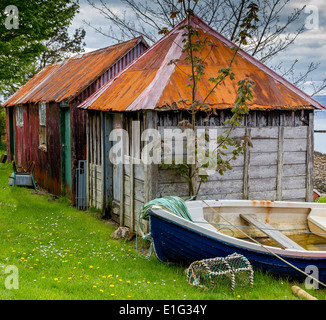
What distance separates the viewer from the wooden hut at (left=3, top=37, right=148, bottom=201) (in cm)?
1319

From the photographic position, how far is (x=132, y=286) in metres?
6.63

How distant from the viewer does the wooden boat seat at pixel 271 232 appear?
762 cm

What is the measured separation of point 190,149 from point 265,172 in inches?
86.2

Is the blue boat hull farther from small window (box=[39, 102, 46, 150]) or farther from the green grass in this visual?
small window (box=[39, 102, 46, 150])

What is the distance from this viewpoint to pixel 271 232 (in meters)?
8.22

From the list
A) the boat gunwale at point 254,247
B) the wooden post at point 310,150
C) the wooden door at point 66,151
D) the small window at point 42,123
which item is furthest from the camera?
the small window at point 42,123

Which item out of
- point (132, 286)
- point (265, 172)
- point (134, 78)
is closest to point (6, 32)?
point (134, 78)

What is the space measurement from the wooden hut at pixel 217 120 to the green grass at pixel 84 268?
4.11ft

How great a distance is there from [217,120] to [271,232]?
2.60 meters

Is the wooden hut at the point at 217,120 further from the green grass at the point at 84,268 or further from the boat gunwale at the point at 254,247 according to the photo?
the boat gunwale at the point at 254,247

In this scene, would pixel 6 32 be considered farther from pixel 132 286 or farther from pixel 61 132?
pixel 132 286
